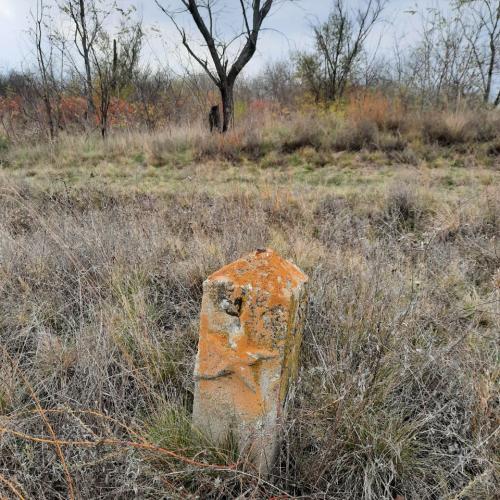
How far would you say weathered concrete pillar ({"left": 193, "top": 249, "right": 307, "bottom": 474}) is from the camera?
1.15 m

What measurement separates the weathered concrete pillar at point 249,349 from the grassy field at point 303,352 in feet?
0.35

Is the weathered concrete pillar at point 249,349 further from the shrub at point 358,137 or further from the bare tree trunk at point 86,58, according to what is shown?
the bare tree trunk at point 86,58

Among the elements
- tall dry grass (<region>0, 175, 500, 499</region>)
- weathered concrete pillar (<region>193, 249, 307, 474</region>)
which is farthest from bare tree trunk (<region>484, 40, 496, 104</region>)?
weathered concrete pillar (<region>193, 249, 307, 474</region>)

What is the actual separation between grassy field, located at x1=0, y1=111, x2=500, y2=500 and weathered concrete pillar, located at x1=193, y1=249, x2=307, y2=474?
107mm

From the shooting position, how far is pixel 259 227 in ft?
10.4

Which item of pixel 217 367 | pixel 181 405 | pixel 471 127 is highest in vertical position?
pixel 471 127

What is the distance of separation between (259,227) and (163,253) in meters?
0.82

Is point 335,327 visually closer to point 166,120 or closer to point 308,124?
point 308,124

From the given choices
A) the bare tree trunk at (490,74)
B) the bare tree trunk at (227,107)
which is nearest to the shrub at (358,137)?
the bare tree trunk at (227,107)

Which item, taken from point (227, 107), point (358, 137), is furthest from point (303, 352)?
point (227, 107)

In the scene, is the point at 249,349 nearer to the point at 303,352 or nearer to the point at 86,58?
the point at 303,352

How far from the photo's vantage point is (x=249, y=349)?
115cm

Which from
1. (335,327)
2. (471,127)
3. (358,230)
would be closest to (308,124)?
(471,127)

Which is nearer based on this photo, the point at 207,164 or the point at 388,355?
the point at 388,355
